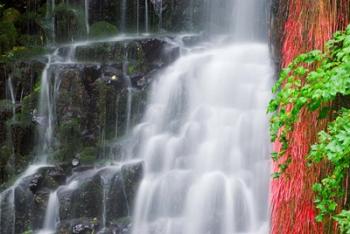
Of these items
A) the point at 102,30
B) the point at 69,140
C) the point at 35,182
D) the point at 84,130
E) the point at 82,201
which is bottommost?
the point at 82,201

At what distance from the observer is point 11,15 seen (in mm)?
13227

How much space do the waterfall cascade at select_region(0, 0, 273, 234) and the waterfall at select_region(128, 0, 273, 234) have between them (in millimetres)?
21

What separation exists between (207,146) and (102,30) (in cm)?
613

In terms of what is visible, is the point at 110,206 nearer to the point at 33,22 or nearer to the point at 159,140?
the point at 159,140

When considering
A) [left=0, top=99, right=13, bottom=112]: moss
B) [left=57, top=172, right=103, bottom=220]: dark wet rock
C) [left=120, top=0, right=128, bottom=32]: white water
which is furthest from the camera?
[left=120, top=0, right=128, bottom=32]: white water

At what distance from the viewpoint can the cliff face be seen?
137 inches

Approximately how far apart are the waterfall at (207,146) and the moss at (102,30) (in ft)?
10.4

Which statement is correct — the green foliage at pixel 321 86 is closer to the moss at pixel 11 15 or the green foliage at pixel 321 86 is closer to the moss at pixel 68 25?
the moss at pixel 68 25

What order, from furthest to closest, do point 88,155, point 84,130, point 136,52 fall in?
point 136,52, point 84,130, point 88,155

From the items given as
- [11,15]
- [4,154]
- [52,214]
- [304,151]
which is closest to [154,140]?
[52,214]

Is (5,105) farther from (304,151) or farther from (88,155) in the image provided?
(304,151)

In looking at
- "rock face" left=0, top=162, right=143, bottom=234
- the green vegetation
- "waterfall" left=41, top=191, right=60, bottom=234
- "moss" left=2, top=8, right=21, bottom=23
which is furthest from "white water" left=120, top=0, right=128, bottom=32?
the green vegetation

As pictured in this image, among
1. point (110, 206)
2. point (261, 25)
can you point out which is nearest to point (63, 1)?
point (261, 25)

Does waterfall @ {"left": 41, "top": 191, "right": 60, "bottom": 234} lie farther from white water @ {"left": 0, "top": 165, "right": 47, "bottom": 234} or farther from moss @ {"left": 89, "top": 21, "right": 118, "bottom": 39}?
moss @ {"left": 89, "top": 21, "right": 118, "bottom": 39}
